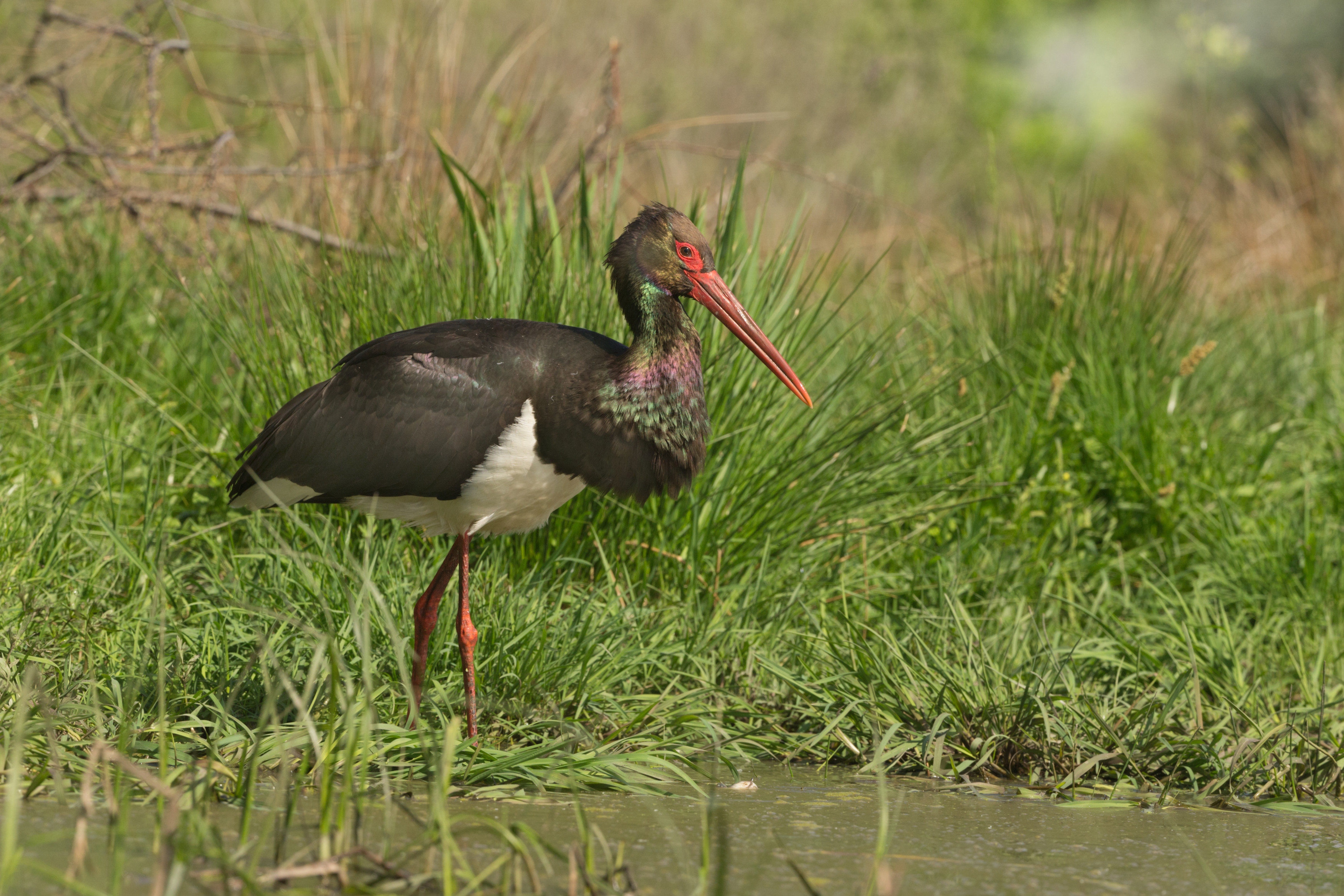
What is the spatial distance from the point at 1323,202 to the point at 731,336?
669 cm

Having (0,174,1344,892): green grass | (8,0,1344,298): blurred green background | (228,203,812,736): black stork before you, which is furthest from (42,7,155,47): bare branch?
(228,203,812,736): black stork

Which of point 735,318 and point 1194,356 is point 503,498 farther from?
point 1194,356

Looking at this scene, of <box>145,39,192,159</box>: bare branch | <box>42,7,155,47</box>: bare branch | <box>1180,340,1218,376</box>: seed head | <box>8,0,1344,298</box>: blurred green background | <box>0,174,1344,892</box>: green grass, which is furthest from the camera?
<box>8,0,1344,298</box>: blurred green background

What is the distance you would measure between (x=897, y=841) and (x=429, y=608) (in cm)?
150

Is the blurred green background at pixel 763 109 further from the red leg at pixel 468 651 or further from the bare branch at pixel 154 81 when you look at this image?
the red leg at pixel 468 651

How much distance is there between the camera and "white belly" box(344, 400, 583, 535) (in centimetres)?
364

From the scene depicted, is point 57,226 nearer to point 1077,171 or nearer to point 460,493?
point 460,493

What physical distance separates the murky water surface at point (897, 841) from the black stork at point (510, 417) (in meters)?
0.76

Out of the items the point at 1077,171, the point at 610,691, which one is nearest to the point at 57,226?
the point at 610,691

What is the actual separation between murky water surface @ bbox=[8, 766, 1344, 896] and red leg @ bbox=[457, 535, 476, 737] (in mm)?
371

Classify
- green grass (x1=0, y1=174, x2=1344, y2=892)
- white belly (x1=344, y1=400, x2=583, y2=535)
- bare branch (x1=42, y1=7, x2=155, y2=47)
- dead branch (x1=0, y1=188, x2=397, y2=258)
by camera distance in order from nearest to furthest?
green grass (x1=0, y1=174, x2=1344, y2=892) < white belly (x1=344, y1=400, x2=583, y2=535) < dead branch (x1=0, y1=188, x2=397, y2=258) < bare branch (x1=42, y1=7, x2=155, y2=47)

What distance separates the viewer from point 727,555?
4355 millimetres

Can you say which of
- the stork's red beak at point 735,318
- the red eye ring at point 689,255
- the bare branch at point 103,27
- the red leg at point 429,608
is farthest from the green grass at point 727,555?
the bare branch at point 103,27

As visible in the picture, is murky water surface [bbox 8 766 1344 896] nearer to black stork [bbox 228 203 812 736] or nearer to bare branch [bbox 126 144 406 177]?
black stork [bbox 228 203 812 736]
